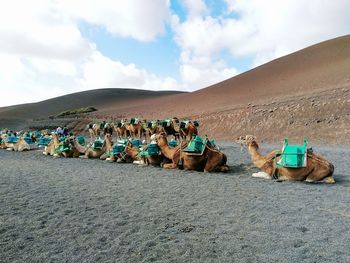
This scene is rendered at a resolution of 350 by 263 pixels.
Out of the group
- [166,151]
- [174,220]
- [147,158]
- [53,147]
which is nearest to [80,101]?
[53,147]

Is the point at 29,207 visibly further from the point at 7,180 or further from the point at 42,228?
the point at 7,180

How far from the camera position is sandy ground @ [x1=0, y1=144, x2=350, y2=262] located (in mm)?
4707

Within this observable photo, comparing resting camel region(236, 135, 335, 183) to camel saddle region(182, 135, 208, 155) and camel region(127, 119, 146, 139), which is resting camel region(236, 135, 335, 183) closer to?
camel saddle region(182, 135, 208, 155)

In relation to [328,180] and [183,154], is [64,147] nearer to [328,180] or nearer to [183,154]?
[183,154]

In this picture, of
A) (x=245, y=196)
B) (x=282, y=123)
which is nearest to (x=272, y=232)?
(x=245, y=196)

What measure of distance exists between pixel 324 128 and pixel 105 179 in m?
16.4

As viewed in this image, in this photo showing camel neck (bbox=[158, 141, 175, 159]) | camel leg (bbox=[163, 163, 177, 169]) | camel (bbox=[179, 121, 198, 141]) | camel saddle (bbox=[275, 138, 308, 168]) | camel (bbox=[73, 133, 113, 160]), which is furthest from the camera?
camel (bbox=[179, 121, 198, 141])

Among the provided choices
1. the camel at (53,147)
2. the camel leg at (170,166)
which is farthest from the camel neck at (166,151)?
the camel at (53,147)

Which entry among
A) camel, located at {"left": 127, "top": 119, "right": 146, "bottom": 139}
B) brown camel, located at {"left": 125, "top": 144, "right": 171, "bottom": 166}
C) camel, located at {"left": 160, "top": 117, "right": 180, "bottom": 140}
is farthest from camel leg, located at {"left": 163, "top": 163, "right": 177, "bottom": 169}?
camel, located at {"left": 127, "top": 119, "right": 146, "bottom": 139}

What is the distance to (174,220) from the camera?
6.07 metres

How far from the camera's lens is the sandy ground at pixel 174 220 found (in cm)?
471

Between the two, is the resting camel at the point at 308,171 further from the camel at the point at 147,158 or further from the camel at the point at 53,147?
the camel at the point at 53,147

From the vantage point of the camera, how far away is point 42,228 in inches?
224

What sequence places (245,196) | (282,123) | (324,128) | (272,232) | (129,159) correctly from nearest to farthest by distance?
(272,232) < (245,196) < (129,159) < (324,128) < (282,123)
